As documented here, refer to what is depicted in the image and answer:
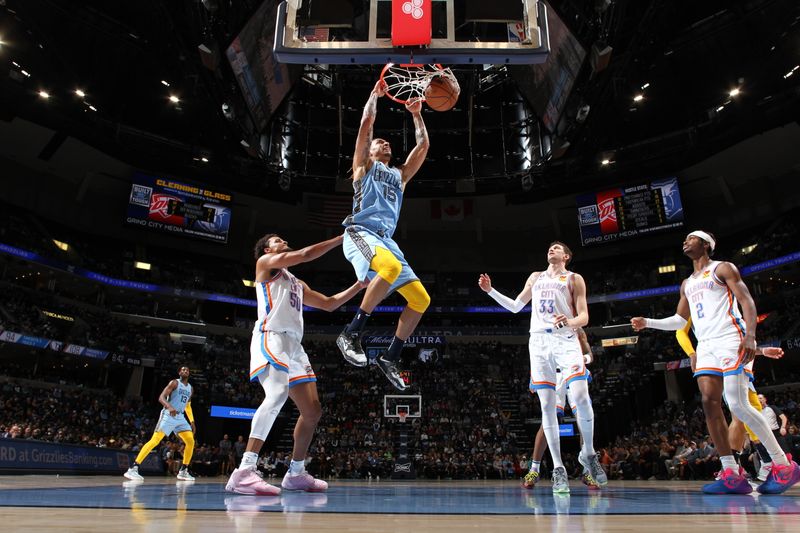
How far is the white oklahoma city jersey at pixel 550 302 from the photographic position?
638 centimetres

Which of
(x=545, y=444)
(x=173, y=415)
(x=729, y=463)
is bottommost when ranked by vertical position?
(x=729, y=463)

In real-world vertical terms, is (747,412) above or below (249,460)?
above

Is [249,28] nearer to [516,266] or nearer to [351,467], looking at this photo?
[351,467]

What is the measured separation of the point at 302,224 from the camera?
114ft

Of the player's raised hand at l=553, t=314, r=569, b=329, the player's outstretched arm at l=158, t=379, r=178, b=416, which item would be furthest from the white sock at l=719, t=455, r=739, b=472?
the player's outstretched arm at l=158, t=379, r=178, b=416

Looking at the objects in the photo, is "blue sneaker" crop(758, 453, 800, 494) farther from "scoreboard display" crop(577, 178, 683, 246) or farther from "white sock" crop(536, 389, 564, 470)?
"scoreboard display" crop(577, 178, 683, 246)

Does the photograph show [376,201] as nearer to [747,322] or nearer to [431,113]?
[747,322]

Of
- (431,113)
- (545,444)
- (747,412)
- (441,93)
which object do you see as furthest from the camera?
(431,113)

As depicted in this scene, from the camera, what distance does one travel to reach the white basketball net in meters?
6.14

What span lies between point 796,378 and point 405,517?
26.6 m

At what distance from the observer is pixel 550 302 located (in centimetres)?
645

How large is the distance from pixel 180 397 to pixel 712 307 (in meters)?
8.70

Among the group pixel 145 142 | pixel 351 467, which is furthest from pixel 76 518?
pixel 145 142

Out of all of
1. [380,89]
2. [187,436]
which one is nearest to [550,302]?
[380,89]
